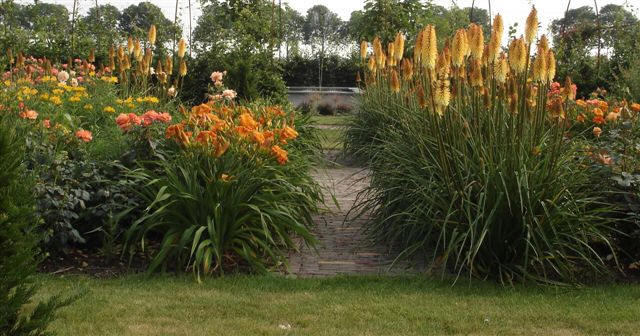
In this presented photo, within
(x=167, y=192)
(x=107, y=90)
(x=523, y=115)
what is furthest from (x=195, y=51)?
(x=523, y=115)

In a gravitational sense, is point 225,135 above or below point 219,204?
above

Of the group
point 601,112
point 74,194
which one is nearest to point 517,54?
point 601,112

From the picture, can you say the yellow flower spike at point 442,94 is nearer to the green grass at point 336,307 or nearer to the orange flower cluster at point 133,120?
the green grass at point 336,307

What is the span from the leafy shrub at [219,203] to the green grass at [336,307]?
1.01 ft

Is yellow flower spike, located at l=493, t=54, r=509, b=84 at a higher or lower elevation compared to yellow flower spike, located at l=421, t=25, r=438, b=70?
lower

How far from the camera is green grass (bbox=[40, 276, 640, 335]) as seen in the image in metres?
3.92

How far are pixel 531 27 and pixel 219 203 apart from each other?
7.40ft

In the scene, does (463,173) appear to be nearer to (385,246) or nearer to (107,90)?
(385,246)

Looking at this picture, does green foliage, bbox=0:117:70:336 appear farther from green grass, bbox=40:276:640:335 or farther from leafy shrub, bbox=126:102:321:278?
leafy shrub, bbox=126:102:321:278

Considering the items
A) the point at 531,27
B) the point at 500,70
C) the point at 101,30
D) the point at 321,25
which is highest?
the point at 321,25

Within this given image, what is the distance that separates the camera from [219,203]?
5.18 m

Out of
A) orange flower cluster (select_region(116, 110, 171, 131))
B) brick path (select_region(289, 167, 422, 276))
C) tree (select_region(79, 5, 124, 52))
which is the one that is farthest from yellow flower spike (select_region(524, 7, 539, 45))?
tree (select_region(79, 5, 124, 52))

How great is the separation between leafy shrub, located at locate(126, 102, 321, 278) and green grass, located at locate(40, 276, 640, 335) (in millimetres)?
307

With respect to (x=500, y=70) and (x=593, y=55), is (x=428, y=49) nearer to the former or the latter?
(x=500, y=70)
